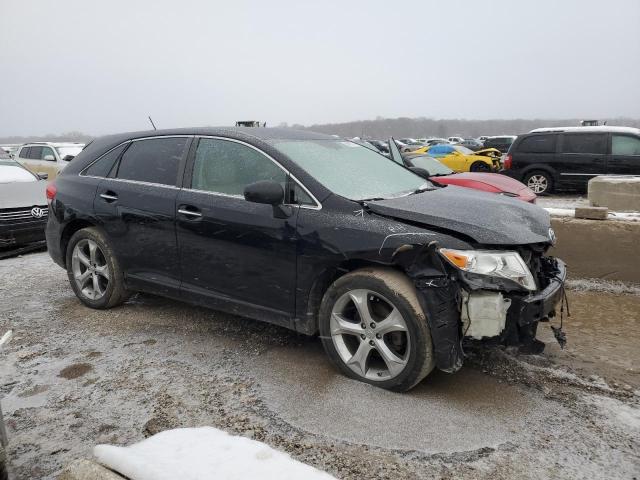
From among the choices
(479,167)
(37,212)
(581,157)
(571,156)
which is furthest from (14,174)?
(479,167)

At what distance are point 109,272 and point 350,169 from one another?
7.60 ft

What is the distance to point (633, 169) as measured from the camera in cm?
1148

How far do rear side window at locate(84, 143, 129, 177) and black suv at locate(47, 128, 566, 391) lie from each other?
20 millimetres

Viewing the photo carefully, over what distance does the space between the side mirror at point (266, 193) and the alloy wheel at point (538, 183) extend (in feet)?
34.9

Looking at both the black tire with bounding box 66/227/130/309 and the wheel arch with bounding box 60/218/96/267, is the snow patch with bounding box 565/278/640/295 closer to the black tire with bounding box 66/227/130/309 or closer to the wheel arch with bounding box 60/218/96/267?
the black tire with bounding box 66/227/130/309

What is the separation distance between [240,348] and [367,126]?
4409 inches

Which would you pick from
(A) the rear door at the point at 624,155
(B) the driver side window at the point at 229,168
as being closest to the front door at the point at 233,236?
(B) the driver side window at the point at 229,168

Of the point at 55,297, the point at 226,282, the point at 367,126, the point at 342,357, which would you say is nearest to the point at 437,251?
the point at 342,357

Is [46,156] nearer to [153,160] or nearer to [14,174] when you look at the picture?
[14,174]

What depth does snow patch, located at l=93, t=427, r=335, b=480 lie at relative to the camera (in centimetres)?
181

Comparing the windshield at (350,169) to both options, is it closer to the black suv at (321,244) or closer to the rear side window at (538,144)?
the black suv at (321,244)

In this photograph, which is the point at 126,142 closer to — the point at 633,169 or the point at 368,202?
the point at 368,202

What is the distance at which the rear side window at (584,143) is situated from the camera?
38.9ft

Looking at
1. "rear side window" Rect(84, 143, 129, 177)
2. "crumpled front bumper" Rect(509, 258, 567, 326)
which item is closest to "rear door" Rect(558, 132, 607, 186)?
"crumpled front bumper" Rect(509, 258, 567, 326)
